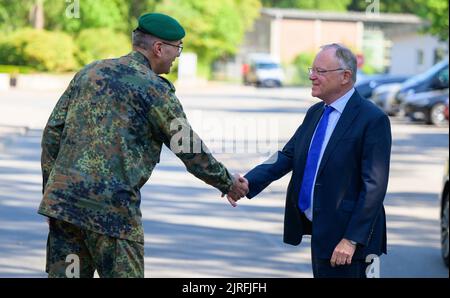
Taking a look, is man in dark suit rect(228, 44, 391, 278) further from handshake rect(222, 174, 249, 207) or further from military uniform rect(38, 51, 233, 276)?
military uniform rect(38, 51, 233, 276)

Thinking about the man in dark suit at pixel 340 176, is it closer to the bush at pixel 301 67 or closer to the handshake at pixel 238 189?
the handshake at pixel 238 189

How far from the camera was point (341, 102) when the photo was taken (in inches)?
228

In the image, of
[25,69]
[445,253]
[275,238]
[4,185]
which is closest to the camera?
[445,253]

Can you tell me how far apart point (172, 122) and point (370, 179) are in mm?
1065

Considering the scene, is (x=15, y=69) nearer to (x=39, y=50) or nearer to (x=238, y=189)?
(x=39, y=50)

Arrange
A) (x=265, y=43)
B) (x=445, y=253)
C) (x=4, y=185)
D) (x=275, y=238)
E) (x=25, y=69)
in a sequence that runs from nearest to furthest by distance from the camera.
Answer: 1. (x=445, y=253)
2. (x=275, y=238)
3. (x=4, y=185)
4. (x=25, y=69)
5. (x=265, y=43)

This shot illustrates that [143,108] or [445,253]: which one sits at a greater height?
[143,108]

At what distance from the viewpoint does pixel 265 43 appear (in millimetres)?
102750

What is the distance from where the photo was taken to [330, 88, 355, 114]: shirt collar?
228 inches

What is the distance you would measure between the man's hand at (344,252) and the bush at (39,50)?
5488cm

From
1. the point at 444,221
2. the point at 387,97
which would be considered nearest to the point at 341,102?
the point at 444,221

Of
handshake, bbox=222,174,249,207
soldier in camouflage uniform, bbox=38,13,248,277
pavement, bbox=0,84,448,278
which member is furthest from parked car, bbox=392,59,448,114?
soldier in camouflage uniform, bbox=38,13,248,277
